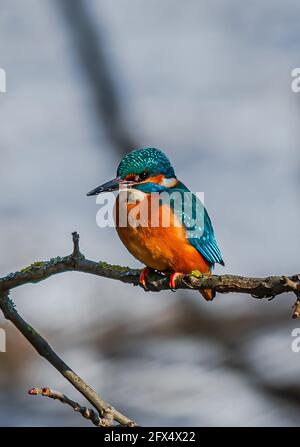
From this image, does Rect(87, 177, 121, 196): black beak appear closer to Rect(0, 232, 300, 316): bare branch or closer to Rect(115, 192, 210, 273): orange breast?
Rect(115, 192, 210, 273): orange breast

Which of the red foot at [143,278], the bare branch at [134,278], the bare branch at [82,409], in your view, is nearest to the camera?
the bare branch at [134,278]

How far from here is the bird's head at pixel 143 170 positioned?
277 centimetres

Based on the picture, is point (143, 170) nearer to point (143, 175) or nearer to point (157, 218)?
point (143, 175)

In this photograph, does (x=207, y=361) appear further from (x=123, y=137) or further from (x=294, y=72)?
(x=294, y=72)

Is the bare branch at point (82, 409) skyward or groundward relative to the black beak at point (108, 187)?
groundward

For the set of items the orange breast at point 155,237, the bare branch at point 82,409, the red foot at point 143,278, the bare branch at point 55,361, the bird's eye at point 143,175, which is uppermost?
the bird's eye at point 143,175

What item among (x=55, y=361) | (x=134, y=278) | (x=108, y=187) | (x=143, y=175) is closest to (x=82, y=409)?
(x=55, y=361)

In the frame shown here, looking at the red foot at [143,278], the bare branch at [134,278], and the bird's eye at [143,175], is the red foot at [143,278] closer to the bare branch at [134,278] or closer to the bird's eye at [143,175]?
the bare branch at [134,278]

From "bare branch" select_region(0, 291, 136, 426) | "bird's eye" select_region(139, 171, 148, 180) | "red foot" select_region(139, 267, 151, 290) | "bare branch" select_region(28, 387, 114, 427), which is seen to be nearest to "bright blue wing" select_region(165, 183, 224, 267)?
"bird's eye" select_region(139, 171, 148, 180)

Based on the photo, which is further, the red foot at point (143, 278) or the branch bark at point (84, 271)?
the red foot at point (143, 278)

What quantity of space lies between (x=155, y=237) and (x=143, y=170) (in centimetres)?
18

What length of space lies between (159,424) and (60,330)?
504 mm

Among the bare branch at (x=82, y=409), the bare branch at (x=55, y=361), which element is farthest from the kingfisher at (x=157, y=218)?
the bare branch at (x=82, y=409)
